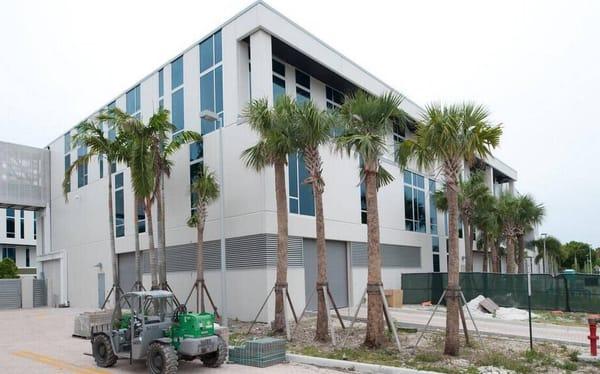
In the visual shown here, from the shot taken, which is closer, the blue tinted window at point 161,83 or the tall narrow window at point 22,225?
the blue tinted window at point 161,83

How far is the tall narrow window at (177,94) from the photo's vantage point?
2525cm

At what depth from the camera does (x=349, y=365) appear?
38.4 ft

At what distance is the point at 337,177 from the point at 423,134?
447 inches

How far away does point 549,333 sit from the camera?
16438mm

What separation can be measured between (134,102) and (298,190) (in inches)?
475

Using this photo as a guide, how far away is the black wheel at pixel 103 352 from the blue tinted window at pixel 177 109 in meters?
14.4

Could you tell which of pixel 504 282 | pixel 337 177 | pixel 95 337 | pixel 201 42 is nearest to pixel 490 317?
pixel 504 282

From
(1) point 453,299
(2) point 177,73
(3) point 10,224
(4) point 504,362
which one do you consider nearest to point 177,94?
(2) point 177,73

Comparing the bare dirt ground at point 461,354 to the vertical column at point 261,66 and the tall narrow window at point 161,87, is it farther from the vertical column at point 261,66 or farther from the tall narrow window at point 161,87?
the tall narrow window at point 161,87

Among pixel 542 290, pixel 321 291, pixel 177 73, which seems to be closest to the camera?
pixel 321 291

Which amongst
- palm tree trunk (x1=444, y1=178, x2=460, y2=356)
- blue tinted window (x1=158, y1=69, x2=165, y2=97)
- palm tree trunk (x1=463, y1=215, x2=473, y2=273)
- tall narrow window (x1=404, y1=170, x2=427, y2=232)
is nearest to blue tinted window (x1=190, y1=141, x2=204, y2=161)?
blue tinted window (x1=158, y1=69, x2=165, y2=97)

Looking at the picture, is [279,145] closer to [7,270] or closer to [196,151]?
[196,151]

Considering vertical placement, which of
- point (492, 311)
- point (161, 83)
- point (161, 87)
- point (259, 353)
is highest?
point (161, 83)

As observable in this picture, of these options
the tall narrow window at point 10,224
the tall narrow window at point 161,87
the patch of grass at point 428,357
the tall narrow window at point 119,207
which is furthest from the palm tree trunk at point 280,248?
the tall narrow window at point 10,224
